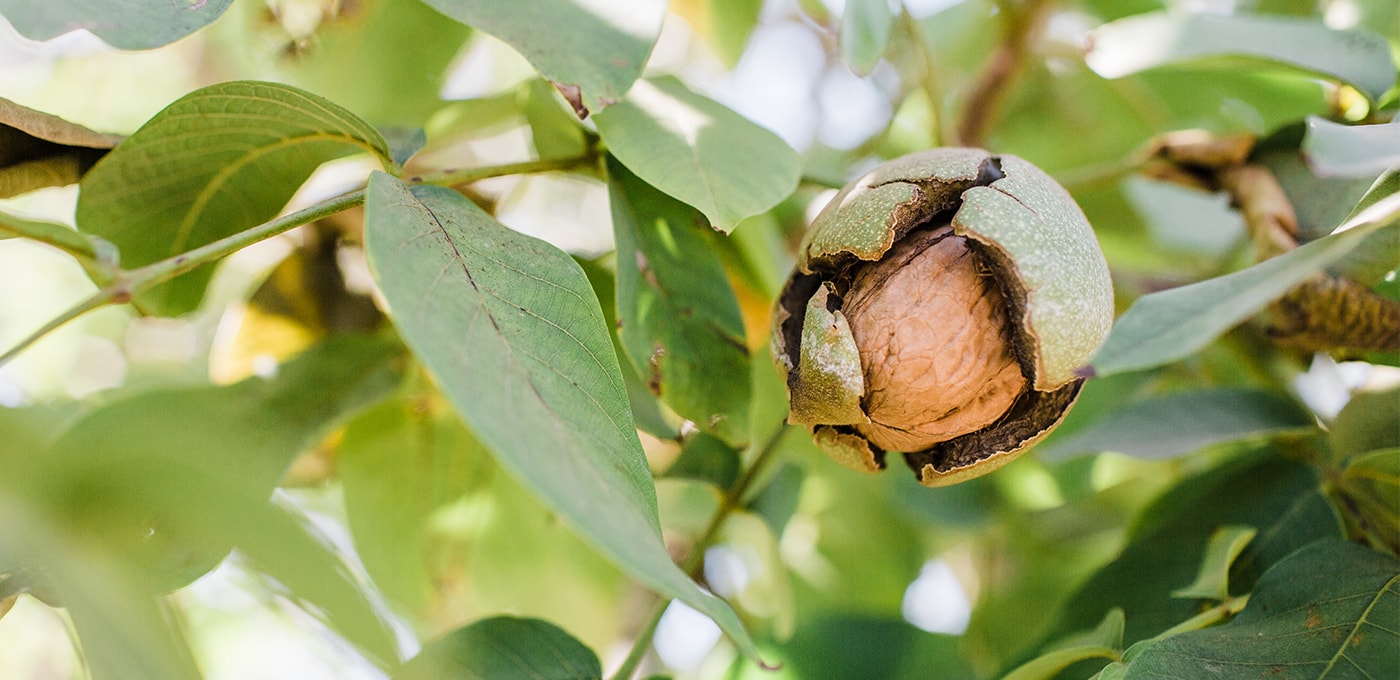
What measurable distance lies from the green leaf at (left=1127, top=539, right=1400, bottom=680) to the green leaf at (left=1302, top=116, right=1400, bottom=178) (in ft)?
1.06

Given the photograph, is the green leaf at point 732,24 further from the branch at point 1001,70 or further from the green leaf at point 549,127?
the green leaf at point 549,127

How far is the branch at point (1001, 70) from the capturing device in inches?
61.2

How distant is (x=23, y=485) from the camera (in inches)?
21.4

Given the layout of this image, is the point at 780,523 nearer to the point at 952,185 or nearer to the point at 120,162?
the point at 952,185

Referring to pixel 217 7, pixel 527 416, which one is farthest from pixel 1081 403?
pixel 217 7

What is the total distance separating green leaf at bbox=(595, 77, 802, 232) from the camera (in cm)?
77

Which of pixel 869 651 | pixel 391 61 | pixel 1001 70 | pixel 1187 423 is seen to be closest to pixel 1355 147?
pixel 1187 423

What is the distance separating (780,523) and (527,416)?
594mm

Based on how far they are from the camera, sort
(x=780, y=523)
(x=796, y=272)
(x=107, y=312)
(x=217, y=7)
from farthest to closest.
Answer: (x=107, y=312) < (x=780, y=523) < (x=796, y=272) < (x=217, y=7)

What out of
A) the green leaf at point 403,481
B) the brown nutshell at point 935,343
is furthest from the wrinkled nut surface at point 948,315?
the green leaf at point 403,481

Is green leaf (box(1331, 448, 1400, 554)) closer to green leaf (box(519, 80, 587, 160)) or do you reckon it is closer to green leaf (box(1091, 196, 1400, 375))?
green leaf (box(1091, 196, 1400, 375))

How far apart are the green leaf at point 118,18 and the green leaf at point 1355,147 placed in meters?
0.77

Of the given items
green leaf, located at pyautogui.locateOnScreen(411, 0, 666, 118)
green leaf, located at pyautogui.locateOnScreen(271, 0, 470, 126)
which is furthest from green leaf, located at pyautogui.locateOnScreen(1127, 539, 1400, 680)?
green leaf, located at pyautogui.locateOnScreen(271, 0, 470, 126)

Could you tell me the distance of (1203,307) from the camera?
55cm
